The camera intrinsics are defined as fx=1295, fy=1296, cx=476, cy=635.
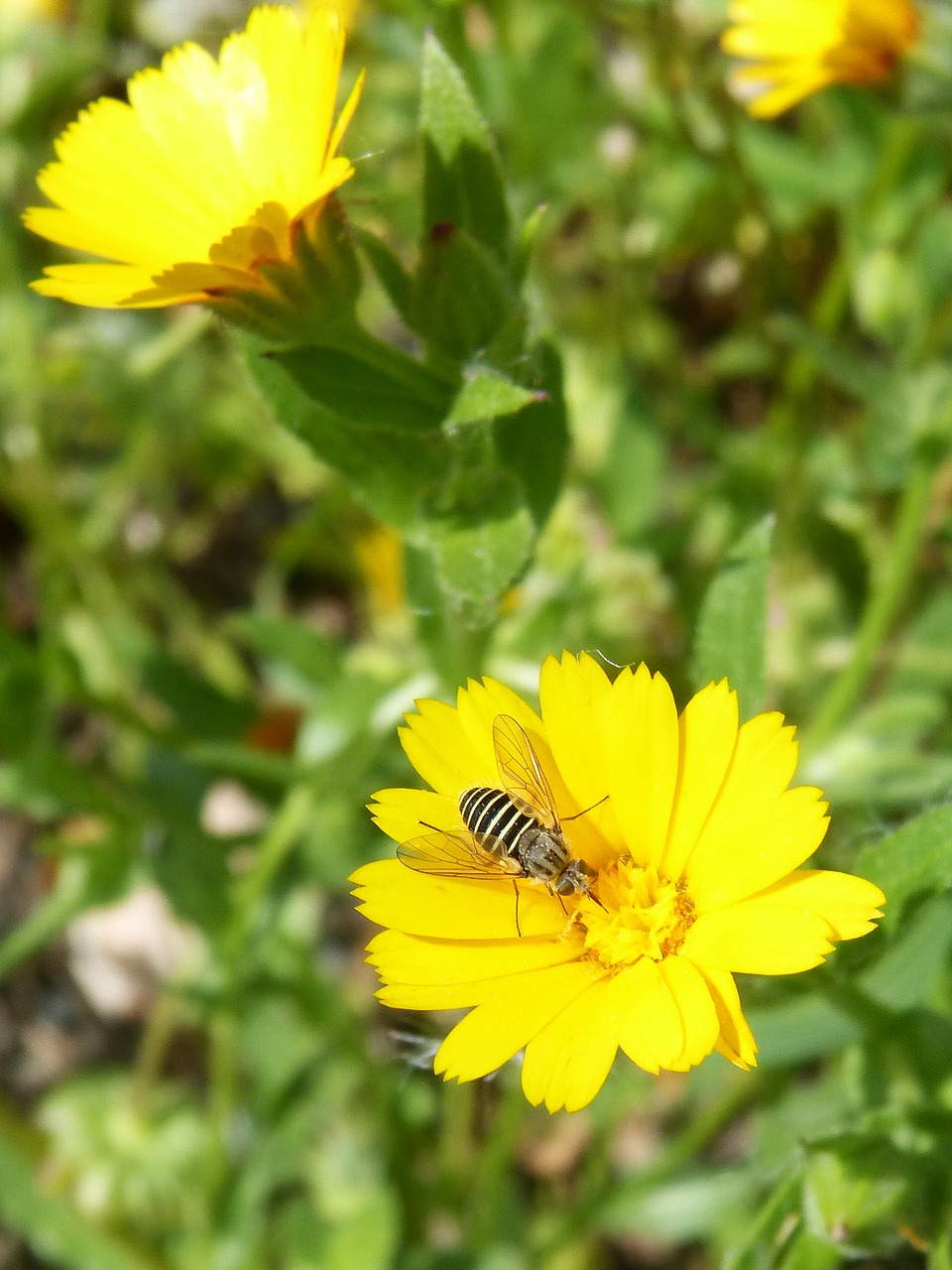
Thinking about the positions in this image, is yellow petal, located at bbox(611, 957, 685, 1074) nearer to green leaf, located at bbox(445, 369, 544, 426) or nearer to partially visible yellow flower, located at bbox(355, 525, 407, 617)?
green leaf, located at bbox(445, 369, 544, 426)

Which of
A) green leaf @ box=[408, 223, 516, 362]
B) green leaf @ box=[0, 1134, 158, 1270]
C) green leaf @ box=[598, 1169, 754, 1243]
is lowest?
green leaf @ box=[598, 1169, 754, 1243]

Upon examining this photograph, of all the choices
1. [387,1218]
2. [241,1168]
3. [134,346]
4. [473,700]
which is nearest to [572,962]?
[473,700]

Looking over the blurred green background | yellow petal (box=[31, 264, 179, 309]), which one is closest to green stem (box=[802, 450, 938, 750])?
the blurred green background

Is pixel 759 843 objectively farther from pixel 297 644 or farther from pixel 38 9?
pixel 38 9

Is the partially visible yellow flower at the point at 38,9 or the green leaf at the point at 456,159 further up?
Result: the partially visible yellow flower at the point at 38,9

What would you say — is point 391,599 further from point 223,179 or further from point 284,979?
point 223,179

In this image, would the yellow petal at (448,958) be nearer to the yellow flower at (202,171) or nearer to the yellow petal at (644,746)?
the yellow petal at (644,746)

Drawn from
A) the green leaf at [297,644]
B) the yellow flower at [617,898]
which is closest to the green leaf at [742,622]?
the yellow flower at [617,898]
